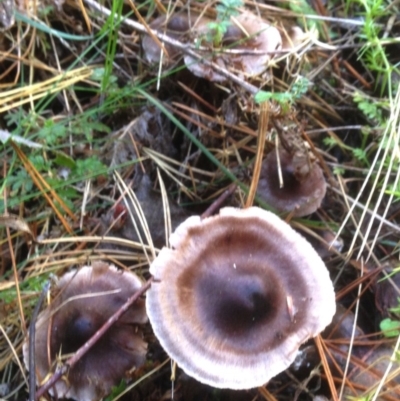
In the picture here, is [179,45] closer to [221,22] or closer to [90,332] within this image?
[221,22]

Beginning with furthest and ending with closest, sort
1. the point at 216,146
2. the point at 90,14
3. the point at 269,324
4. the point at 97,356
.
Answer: the point at 90,14 → the point at 216,146 → the point at 97,356 → the point at 269,324

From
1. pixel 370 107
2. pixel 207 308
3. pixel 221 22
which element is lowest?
pixel 207 308

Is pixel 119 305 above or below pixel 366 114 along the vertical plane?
below

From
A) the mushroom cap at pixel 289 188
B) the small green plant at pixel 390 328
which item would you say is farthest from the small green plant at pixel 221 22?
the small green plant at pixel 390 328

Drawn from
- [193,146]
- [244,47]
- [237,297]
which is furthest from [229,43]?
[237,297]

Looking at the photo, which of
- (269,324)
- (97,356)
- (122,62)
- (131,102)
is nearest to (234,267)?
(269,324)

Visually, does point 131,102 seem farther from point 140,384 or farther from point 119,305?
point 140,384

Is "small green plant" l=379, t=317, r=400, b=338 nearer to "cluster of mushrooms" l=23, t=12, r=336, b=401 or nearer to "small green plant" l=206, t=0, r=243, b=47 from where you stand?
"cluster of mushrooms" l=23, t=12, r=336, b=401
